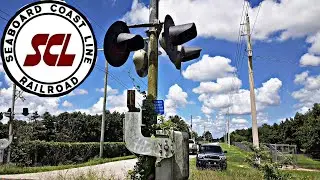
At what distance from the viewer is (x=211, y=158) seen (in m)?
22.4

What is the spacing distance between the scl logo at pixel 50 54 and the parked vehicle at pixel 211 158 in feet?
63.7

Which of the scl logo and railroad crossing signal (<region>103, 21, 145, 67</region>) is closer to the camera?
the scl logo

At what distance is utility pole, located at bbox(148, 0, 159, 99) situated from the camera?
179 inches

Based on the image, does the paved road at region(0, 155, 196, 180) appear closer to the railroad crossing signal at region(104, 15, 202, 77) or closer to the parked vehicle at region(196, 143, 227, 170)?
the railroad crossing signal at region(104, 15, 202, 77)

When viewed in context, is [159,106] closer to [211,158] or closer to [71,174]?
[71,174]

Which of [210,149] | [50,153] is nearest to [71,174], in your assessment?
[210,149]

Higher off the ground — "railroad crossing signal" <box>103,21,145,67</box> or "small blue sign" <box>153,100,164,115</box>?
"railroad crossing signal" <box>103,21,145,67</box>

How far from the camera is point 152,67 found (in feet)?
15.3

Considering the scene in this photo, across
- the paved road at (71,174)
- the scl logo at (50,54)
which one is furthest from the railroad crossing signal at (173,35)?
the paved road at (71,174)

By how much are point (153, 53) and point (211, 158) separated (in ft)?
61.7

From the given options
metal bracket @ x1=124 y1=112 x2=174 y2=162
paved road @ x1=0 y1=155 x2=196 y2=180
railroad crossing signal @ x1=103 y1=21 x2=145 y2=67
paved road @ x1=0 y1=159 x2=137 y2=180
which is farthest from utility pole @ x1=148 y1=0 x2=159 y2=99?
paved road @ x1=0 y1=159 x2=137 y2=180

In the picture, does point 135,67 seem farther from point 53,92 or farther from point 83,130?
point 83,130

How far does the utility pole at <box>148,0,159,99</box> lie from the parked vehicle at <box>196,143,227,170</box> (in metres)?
17.4

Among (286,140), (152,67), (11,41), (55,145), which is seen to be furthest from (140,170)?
(286,140)
